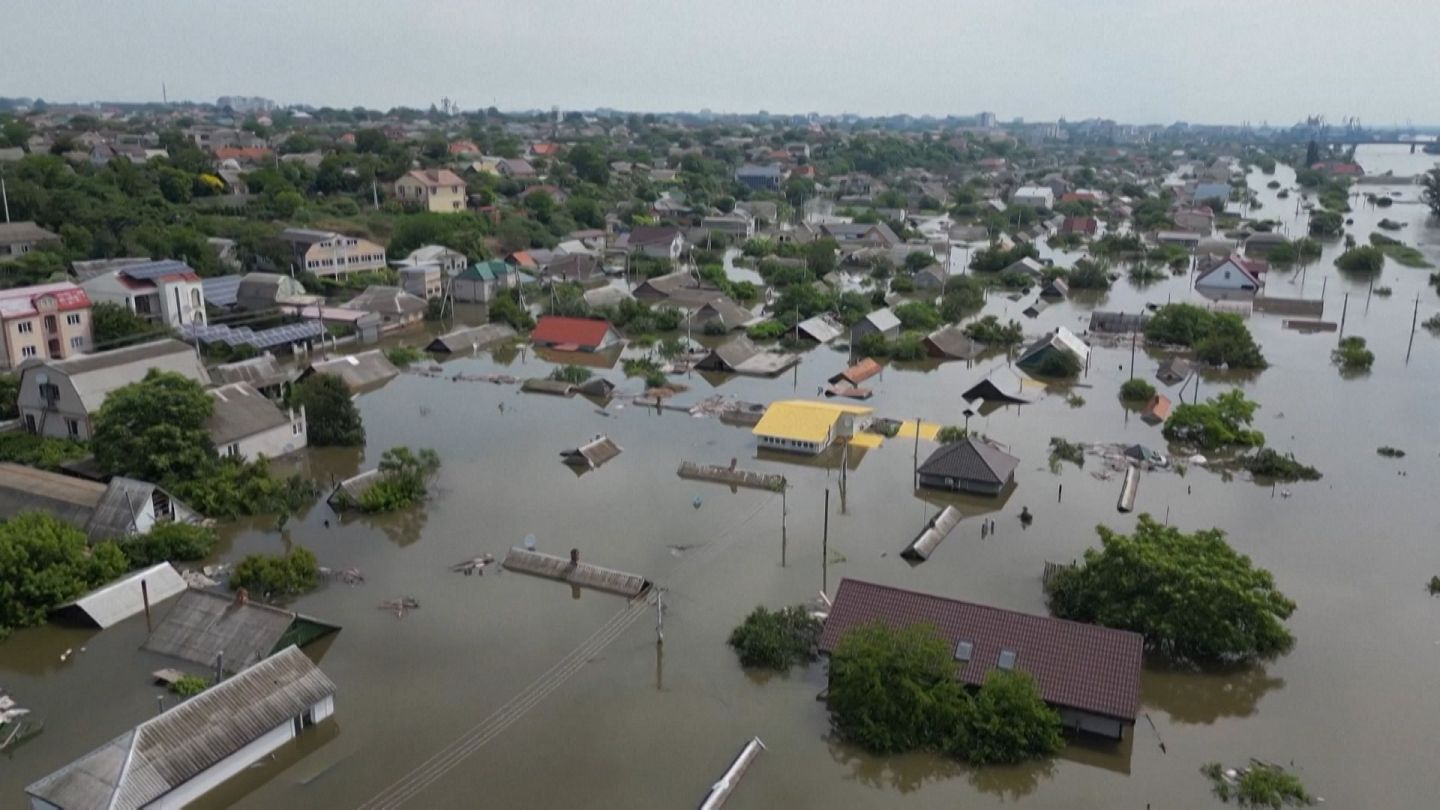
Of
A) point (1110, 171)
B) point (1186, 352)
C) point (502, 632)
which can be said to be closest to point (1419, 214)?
point (1110, 171)

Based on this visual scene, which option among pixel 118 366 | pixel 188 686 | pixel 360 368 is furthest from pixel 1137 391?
pixel 118 366

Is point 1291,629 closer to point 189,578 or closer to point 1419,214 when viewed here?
point 189,578

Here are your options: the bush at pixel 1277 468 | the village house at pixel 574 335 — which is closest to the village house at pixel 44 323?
the village house at pixel 574 335

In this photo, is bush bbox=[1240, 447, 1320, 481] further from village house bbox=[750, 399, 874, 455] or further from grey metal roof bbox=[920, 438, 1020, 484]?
village house bbox=[750, 399, 874, 455]

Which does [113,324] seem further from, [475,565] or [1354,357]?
[1354,357]

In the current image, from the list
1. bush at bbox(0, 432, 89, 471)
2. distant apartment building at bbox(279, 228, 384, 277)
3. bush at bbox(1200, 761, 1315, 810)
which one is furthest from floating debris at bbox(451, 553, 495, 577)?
distant apartment building at bbox(279, 228, 384, 277)
